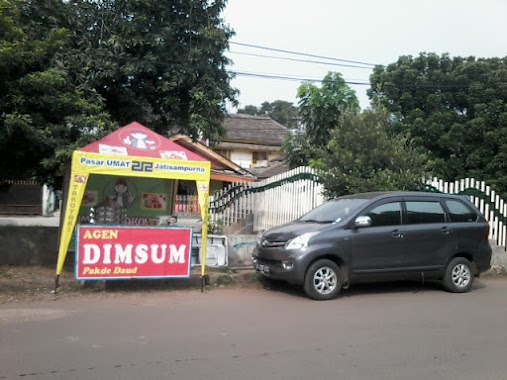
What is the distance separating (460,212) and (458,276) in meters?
1.17

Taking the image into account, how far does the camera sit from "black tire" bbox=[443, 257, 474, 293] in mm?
9781

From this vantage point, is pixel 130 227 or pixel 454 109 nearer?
pixel 130 227

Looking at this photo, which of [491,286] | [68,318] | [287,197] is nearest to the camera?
[68,318]

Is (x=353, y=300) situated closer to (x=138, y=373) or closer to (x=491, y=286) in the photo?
(x=491, y=286)

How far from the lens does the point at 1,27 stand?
30.5 feet

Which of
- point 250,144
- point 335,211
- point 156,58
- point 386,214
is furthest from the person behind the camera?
point 250,144

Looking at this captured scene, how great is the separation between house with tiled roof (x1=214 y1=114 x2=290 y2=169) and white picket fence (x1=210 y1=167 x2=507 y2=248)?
17734 mm

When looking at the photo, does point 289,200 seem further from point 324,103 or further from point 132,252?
point 132,252

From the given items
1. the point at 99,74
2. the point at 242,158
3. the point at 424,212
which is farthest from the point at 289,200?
the point at 242,158

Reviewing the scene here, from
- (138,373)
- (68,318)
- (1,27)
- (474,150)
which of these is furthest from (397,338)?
(474,150)

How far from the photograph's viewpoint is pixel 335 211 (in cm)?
959

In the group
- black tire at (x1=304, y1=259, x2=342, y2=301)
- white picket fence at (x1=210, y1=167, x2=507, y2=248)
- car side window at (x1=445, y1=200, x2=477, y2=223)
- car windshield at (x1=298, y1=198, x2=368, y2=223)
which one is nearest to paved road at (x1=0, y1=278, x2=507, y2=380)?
black tire at (x1=304, y1=259, x2=342, y2=301)

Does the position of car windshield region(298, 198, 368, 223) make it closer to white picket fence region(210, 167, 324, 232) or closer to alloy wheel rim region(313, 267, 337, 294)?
alloy wheel rim region(313, 267, 337, 294)

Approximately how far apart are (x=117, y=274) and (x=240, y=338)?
3.14 meters
